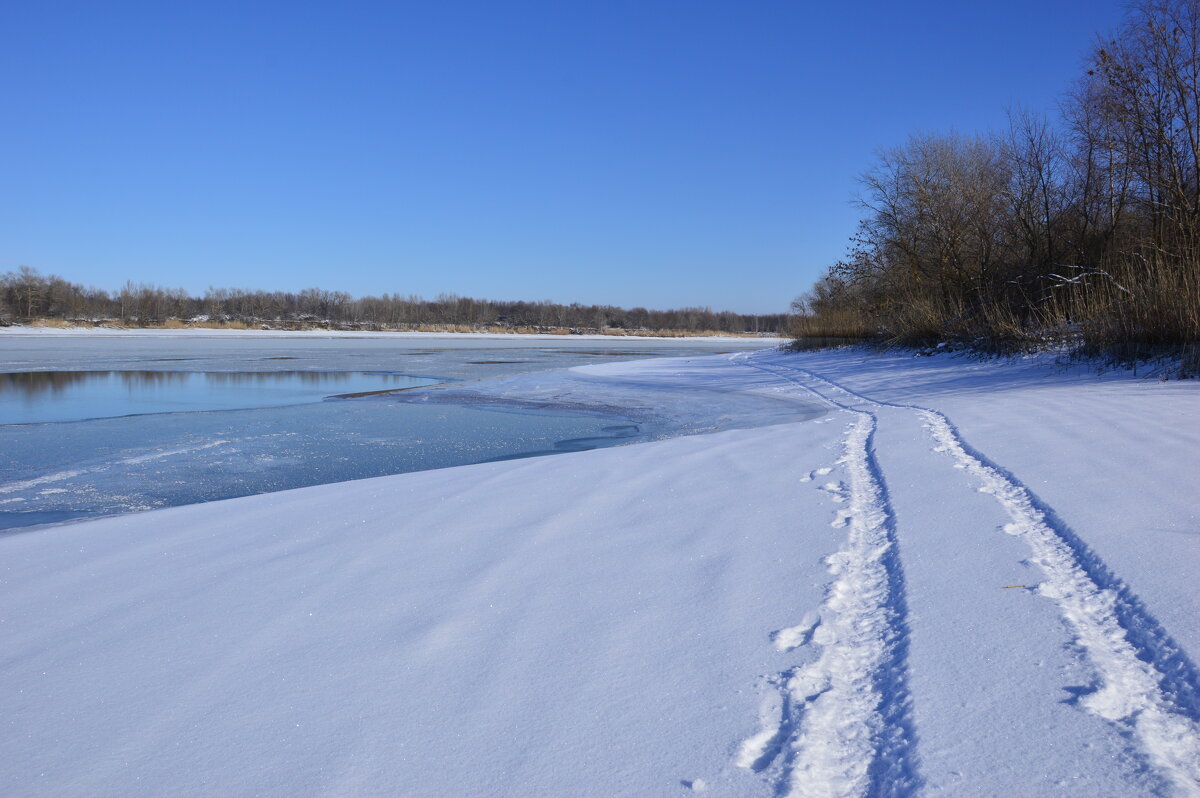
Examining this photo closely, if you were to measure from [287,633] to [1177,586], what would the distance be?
111 inches

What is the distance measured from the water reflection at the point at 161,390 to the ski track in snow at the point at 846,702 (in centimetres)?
987

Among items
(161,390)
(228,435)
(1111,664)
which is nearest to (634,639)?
(1111,664)

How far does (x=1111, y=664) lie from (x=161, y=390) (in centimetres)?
1422

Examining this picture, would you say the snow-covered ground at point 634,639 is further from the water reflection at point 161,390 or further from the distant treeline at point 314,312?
the distant treeline at point 314,312

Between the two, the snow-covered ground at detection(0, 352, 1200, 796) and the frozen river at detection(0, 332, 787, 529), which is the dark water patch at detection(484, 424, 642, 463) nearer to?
the frozen river at detection(0, 332, 787, 529)

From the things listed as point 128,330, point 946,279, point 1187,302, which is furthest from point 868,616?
point 128,330

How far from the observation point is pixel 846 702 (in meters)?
1.81

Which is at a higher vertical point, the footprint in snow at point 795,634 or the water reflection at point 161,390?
the footprint in snow at point 795,634

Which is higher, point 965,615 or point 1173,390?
point 1173,390

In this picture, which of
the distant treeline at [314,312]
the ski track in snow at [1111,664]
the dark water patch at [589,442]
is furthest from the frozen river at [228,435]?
the distant treeline at [314,312]

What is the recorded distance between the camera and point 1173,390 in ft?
21.6

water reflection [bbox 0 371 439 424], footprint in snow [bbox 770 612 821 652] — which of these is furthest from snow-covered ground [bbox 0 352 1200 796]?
water reflection [bbox 0 371 439 424]

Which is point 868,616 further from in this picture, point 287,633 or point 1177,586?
point 287,633

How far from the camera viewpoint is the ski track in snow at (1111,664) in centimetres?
154
